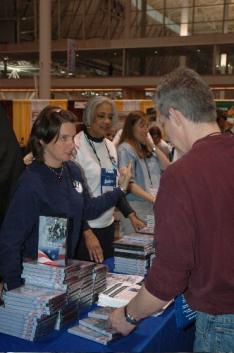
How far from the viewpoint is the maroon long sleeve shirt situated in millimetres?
1252

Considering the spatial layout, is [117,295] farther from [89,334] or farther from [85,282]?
[89,334]

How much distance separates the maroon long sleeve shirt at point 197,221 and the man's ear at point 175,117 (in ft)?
0.29

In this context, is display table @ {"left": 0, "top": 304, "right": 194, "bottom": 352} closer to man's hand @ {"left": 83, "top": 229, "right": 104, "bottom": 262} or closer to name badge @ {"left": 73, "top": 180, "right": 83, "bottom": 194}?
name badge @ {"left": 73, "top": 180, "right": 83, "bottom": 194}

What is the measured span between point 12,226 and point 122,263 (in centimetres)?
73

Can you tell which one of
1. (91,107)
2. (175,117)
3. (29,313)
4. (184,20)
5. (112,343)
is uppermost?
(184,20)

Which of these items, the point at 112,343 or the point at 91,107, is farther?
the point at 91,107

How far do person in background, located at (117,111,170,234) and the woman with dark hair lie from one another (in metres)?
1.37

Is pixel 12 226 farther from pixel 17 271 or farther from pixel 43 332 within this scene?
pixel 43 332

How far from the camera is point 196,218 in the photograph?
1.27m

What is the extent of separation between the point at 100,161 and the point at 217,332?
1.92 metres

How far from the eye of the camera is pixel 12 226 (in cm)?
195

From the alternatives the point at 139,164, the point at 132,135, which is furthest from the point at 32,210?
the point at 132,135

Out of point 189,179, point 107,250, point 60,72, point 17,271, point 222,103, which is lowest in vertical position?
point 107,250

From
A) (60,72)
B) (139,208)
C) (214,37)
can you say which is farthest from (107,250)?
(60,72)
